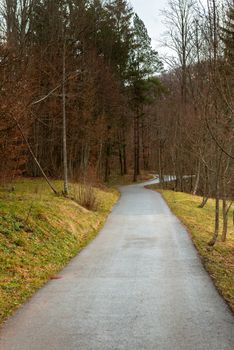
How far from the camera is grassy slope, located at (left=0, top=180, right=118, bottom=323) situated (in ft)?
23.9

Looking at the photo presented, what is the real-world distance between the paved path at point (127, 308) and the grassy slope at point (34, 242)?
0.34 meters

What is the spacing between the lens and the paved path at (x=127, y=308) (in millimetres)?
4832

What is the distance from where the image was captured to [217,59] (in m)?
9.55

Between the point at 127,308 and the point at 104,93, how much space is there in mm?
30994

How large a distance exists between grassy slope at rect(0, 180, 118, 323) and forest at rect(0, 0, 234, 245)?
331 cm

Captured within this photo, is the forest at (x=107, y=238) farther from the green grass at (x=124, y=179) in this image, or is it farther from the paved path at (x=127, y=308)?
the green grass at (x=124, y=179)

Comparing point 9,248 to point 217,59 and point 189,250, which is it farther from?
point 217,59

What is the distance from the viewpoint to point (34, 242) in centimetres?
1030

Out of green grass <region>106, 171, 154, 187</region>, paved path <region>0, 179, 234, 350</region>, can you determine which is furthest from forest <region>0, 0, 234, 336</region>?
green grass <region>106, 171, 154, 187</region>

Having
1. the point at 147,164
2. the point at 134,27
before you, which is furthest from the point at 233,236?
the point at 147,164

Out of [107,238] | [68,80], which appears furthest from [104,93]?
[107,238]

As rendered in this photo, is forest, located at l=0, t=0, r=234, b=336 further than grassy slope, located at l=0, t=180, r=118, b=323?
No

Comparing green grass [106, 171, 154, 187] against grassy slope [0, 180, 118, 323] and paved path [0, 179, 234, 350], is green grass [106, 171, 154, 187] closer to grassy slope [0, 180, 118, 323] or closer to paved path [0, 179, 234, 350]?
grassy slope [0, 180, 118, 323]

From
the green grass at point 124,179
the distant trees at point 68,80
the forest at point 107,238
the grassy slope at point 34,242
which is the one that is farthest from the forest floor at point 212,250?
the green grass at point 124,179
